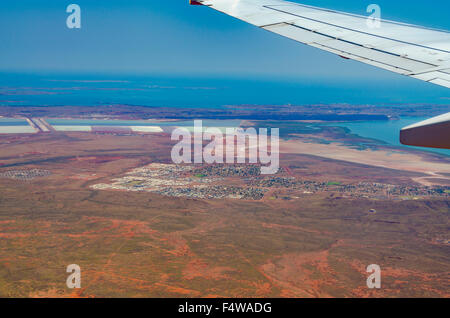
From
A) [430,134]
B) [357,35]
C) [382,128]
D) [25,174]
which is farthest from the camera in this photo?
[382,128]

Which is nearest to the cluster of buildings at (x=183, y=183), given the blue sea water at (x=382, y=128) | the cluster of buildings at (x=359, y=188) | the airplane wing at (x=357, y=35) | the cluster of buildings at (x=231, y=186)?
the cluster of buildings at (x=231, y=186)

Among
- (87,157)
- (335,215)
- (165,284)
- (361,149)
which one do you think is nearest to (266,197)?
(335,215)

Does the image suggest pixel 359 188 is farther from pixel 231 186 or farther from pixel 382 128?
pixel 382 128

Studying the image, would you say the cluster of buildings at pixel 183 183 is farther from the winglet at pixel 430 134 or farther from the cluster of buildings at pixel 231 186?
the winglet at pixel 430 134

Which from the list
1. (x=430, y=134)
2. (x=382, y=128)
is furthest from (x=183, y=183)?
(x=382, y=128)

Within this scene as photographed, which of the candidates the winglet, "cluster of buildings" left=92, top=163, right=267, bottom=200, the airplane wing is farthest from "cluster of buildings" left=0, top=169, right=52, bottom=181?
the winglet

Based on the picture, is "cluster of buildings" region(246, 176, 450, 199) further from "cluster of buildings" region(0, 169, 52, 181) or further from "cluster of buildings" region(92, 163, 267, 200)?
"cluster of buildings" region(0, 169, 52, 181)

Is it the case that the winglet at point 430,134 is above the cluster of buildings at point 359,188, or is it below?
above
